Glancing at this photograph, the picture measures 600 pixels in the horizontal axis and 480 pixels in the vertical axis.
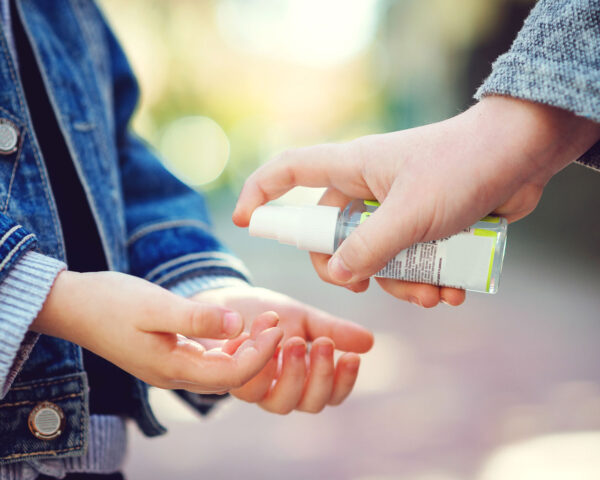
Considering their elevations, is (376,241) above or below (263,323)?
above

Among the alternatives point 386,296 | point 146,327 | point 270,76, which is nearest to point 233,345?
point 146,327

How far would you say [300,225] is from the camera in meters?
0.63

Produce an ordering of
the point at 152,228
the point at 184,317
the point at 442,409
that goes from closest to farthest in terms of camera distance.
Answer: the point at 184,317 → the point at 152,228 → the point at 442,409

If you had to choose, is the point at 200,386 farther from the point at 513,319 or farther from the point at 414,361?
the point at 513,319

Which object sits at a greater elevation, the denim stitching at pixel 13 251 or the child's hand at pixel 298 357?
the denim stitching at pixel 13 251

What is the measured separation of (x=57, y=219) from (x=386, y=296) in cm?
233

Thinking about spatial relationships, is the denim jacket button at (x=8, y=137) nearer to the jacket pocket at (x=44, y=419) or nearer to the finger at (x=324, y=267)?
the jacket pocket at (x=44, y=419)

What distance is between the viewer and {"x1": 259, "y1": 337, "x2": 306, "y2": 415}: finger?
65cm

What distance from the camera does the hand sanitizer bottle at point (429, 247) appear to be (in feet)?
1.83

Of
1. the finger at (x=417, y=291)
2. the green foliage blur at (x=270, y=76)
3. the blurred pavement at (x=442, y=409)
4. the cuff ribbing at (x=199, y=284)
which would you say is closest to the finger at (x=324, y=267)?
the finger at (x=417, y=291)

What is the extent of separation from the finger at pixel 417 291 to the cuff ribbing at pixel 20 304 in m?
0.43

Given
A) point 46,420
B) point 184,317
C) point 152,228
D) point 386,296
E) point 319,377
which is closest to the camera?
point 184,317

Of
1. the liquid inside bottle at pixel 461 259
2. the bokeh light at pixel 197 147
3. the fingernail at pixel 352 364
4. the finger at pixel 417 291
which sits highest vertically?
the bokeh light at pixel 197 147

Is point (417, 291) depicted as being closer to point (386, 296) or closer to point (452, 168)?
point (452, 168)
